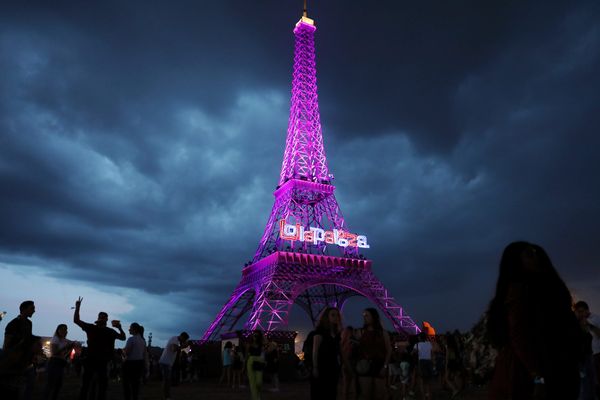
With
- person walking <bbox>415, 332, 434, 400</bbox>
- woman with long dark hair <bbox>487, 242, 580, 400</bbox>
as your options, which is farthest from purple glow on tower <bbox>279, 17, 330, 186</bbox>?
woman with long dark hair <bbox>487, 242, 580, 400</bbox>

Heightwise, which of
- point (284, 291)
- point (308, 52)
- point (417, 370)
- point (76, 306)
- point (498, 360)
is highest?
point (308, 52)

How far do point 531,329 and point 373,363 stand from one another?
3.49 meters

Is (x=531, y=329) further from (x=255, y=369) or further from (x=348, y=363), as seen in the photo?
(x=255, y=369)

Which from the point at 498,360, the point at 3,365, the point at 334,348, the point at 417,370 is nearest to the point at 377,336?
the point at 334,348

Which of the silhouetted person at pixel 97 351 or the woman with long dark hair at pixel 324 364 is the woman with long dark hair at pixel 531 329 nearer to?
the woman with long dark hair at pixel 324 364

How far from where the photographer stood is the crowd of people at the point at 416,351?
3713 mm

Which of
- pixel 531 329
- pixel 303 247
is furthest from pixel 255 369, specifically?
pixel 303 247

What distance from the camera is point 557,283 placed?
392cm

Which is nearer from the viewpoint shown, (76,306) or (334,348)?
(334,348)

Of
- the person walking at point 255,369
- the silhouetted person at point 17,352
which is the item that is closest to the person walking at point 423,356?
the person walking at point 255,369

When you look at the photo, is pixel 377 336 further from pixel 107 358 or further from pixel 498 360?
pixel 107 358

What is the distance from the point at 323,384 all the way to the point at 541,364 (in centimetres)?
386

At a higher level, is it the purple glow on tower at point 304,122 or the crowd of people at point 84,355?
the purple glow on tower at point 304,122

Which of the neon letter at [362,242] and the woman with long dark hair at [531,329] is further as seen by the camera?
the neon letter at [362,242]
